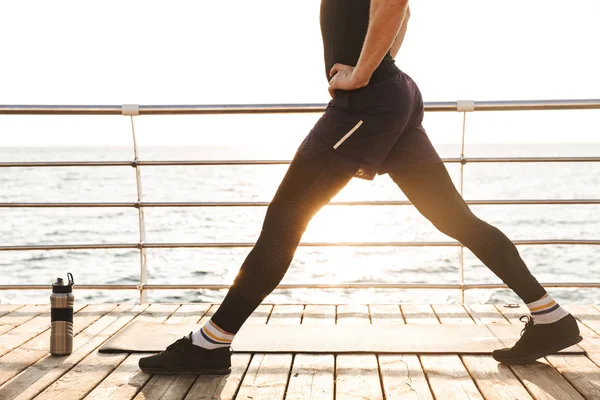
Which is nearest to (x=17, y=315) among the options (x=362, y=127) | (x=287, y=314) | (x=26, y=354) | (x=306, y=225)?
(x=26, y=354)

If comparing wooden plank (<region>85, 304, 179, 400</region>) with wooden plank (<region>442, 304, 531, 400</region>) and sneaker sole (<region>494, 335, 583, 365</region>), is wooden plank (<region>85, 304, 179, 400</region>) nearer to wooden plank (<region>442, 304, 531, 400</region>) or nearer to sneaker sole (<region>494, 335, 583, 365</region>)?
wooden plank (<region>442, 304, 531, 400</region>)

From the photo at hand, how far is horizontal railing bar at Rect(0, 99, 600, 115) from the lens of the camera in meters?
3.47

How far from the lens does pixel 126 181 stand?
4684cm

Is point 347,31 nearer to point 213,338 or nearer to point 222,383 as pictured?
point 213,338

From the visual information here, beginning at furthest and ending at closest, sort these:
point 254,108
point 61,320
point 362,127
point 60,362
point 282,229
Answer: point 254,108, point 61,320, point 60,362, point 282,229, point 362,127

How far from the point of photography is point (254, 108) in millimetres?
3523

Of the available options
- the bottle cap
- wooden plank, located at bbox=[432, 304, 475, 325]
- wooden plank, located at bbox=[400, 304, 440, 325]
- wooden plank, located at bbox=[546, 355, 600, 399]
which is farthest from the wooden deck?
wooden plank, located at bbox=[400, 304, 440, 325]

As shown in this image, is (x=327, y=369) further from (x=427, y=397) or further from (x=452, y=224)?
(x=452, y=224)

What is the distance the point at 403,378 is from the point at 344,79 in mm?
1016

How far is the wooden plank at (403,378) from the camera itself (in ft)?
7.33

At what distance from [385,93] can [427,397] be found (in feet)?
3.13

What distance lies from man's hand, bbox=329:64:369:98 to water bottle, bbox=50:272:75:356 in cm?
127

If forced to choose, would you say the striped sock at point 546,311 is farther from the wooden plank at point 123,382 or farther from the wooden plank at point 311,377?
the wooden plank at point 123,382

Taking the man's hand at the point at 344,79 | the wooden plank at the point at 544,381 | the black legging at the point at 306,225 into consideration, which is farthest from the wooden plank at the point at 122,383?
the wooden plank at the point at 544,381
